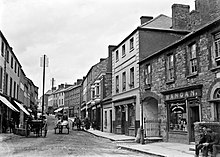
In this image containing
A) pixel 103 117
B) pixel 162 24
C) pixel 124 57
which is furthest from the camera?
pixel 103 117

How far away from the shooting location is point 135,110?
24.2m

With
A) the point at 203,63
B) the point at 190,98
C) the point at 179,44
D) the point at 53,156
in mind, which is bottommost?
the point at 53,156

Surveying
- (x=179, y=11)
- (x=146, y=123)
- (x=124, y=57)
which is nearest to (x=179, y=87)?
(x=146, y=123)

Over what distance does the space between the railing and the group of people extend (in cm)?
957

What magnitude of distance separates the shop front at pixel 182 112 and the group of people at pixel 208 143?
472cm

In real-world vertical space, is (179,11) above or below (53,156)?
above

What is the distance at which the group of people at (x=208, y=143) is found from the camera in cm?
1073

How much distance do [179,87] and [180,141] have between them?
303 cm

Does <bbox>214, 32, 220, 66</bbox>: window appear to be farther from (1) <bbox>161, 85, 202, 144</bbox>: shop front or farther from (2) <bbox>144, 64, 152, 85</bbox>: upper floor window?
(2) <bbox>144, 64, 152, 85</bbox>: upper floor window

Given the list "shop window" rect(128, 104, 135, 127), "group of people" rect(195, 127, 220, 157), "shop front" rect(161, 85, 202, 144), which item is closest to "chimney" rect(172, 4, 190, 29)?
"shop window" rect(128, 104, 135, 127)

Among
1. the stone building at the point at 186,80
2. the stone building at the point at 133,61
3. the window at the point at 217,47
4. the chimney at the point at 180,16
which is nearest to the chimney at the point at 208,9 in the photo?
the stone building at the point at 186,80

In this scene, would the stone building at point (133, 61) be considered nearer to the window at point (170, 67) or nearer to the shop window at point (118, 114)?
the shop window at point (118, 114)

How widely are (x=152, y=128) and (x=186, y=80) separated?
5711 millimetres

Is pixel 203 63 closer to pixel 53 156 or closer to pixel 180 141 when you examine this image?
pixel 180 141
